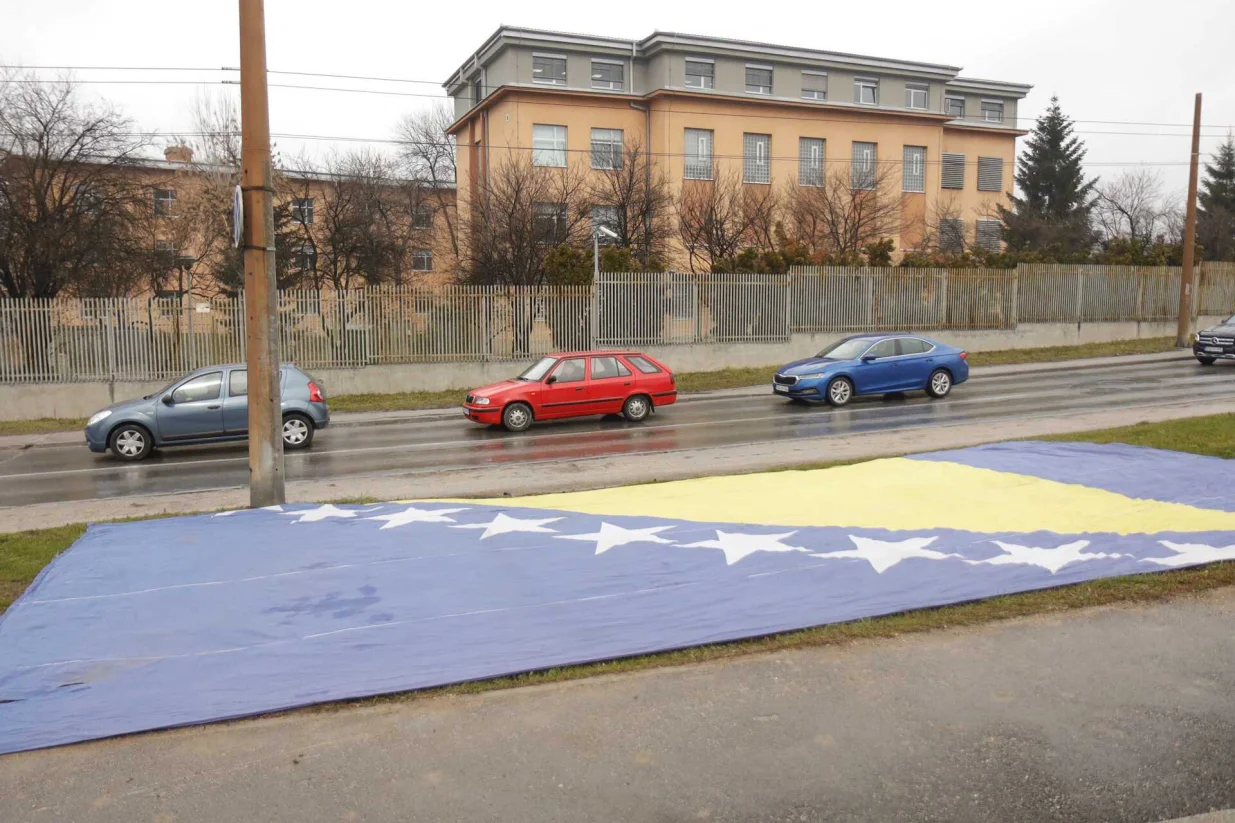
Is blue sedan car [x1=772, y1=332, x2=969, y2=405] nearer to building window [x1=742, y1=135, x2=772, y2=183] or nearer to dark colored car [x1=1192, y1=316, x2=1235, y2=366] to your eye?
dark colored car [x1=1192, y1=316, x2=1235, y2=366]

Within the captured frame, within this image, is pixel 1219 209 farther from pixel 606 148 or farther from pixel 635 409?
pixel 635 409

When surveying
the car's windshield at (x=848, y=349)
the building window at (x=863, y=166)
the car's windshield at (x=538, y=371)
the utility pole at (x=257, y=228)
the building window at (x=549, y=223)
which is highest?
the building window at (x=863, y=166)

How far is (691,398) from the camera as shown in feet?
79.2

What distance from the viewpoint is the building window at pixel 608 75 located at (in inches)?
1797

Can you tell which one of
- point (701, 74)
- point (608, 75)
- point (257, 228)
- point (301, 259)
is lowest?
point (257, 228)

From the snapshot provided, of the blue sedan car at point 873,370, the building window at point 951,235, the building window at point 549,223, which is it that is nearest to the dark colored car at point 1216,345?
the blue sedan car at point 873,370

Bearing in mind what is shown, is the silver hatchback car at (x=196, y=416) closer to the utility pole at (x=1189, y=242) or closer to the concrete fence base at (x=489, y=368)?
the concrete fence base at (x=489, y=368)

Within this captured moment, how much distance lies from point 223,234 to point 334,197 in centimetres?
558

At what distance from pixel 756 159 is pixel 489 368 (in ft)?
83.1

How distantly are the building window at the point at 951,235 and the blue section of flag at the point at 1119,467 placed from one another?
40808 millimetres

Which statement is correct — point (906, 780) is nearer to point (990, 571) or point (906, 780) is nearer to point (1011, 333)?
point (990, 571)

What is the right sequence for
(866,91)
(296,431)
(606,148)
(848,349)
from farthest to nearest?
(866,91), (606,148), (848,349), (296,431)

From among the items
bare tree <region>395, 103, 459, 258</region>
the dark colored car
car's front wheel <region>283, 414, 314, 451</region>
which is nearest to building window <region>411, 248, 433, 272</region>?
bare tree <region>395, 103, 459, 258</region>

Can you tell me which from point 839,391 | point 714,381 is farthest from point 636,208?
point 839,391
